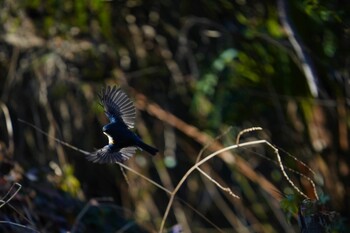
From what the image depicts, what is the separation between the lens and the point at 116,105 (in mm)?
2516

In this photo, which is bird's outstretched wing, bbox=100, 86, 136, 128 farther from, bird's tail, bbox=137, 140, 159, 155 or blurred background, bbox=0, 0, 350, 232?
blurred background, bbox=0, 0, 350, 232

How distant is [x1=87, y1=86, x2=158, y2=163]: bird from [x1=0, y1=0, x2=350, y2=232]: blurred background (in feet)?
4.25

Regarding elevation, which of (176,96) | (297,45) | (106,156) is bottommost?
(176,96)

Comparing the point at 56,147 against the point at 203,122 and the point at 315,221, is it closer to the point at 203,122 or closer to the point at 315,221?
the point at 203,122

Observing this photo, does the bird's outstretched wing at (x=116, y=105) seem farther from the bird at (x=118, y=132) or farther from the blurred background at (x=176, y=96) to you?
the blurred background at (x=176, y=96)

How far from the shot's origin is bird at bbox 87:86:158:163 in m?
2.40

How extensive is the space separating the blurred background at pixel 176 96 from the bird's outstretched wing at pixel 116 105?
129 cm

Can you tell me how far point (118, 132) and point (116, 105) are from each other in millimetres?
120

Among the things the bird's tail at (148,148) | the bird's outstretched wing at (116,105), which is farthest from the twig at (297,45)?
the bird's tail at (148,148)

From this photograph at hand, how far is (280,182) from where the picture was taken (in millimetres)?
5676

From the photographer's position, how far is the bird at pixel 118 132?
2.40m

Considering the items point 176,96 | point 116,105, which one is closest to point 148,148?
point 116,105

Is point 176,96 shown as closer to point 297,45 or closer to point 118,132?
point 297,45

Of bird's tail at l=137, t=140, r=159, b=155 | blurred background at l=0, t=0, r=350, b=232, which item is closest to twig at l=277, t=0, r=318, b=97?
blurred background at l=0, t=0, r=350, b=232
